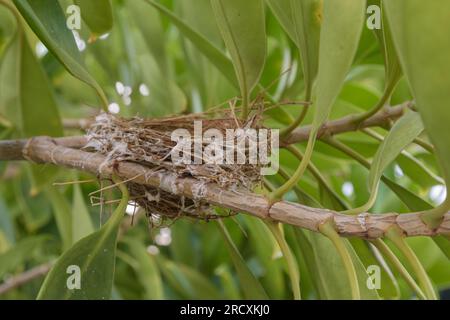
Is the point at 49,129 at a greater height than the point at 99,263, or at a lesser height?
greater

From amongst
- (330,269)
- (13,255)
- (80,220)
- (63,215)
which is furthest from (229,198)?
(13,255)

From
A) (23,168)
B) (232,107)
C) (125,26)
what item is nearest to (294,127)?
(232,107)

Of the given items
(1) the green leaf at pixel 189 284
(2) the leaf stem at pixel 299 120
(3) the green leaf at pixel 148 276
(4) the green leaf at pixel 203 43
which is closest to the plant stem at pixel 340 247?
(2) the leaf stem at pixel 299 120

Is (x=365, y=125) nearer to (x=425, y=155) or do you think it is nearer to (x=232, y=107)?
(x=232, y=107)

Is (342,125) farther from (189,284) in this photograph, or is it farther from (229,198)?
(189,284)

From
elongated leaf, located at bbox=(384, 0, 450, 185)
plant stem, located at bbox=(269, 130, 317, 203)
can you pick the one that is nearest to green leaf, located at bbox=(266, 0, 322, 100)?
plant stem, located at bbox=(269, 130, 317, 203)

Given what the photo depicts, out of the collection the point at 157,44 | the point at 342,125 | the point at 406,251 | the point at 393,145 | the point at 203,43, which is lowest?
the point at 406,251
